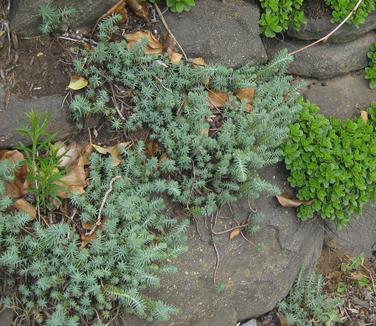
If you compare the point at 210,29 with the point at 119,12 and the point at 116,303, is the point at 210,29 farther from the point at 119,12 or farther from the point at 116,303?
the point at 116,303

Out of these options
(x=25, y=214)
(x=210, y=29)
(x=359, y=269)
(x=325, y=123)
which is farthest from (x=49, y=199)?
(x=359, y=269)

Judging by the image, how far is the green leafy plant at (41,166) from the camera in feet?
9.81

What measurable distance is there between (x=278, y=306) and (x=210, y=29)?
2008mm

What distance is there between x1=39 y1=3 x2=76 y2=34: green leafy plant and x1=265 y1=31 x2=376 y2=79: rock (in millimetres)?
1597

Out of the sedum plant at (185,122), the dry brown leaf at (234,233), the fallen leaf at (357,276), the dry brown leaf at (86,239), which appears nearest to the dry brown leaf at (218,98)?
the sedum plant at (185,122)

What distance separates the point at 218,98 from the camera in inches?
148

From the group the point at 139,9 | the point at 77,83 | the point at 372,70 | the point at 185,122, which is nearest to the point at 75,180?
the point at 77,83

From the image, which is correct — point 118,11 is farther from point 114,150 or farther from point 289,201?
point 289,201

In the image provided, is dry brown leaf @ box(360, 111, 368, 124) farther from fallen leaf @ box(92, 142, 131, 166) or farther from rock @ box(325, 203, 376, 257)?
fallen leaf @ box(92, 142, 131, 166)

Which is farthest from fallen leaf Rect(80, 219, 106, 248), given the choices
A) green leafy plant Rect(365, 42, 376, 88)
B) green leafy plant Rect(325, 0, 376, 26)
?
green leafy plant Rect(365, 42, 376, 88)

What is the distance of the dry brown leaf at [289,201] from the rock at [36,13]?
5.73ft

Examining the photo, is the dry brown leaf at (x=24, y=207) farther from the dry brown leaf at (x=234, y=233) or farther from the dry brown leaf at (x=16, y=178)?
the dry brown leaf at (x=234, y=233)

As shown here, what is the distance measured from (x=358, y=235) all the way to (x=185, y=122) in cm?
183

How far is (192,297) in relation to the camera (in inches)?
137
